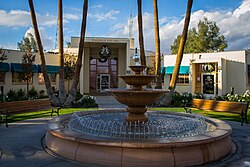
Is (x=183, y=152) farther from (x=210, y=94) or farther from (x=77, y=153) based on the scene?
(x=210, y=94)

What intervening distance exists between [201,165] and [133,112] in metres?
3.45

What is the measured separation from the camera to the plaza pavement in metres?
5.62

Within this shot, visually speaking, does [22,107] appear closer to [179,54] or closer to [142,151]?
[142,151]

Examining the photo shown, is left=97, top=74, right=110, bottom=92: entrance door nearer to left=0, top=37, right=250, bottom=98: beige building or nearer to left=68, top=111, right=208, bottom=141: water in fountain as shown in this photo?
left=0, top=37, right=250, bottom=98: beige building

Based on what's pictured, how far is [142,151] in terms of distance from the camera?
5.34 m

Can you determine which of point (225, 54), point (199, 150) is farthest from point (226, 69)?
point (199, 150)

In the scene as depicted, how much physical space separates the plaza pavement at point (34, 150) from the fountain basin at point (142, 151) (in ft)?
0.77

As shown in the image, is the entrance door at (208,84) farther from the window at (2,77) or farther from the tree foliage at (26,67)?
the window at (2,77)

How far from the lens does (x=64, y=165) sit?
5484mm

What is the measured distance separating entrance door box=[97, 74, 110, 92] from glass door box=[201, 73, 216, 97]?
13969 mm

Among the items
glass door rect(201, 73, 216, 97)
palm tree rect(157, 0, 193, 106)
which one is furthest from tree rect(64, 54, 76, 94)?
glass door rect(201, 73, 216, 97)

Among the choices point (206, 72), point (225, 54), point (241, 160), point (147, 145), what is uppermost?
point (225, 54)

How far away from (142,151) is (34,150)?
3.21 m

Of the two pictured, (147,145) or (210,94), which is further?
(210,94)
